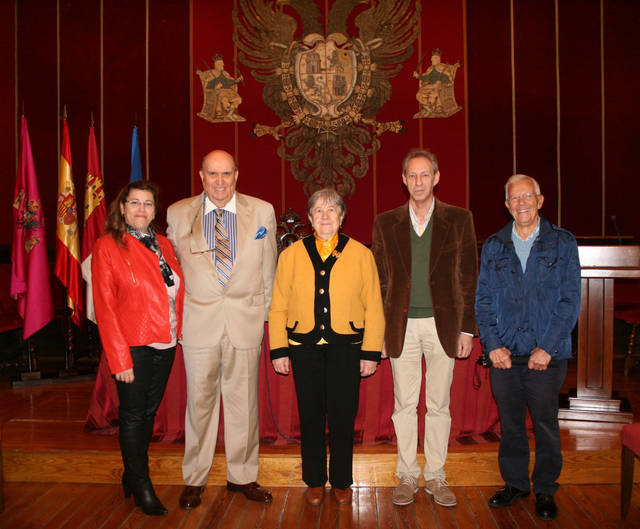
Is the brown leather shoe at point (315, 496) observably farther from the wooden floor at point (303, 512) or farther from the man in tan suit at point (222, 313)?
the man in tan suit at point (222, 313)

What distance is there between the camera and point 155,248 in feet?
7.64

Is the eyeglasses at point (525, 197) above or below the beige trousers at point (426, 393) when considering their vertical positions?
above

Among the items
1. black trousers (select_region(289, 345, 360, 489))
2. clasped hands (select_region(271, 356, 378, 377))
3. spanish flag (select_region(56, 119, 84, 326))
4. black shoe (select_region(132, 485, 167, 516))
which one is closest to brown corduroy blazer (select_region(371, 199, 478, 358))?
clasped hands (select_region(271, 356, 378, 377))

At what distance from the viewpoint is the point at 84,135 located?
20.1 ft

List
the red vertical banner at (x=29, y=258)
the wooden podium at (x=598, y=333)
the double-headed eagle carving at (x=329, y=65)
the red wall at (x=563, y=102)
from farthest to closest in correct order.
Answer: the double-headed eagle carving at (x=329, y=65), the red wall at (x=563, y=102), the red vertical banner at (x=29, y=258), the wooden podium at (x=598, y=333)

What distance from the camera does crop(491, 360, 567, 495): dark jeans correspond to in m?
2.30

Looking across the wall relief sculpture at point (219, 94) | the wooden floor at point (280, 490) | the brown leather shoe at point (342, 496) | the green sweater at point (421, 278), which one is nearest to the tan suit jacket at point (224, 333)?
the wooden floor at point (280, 490)

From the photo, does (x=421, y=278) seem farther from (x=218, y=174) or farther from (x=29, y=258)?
(x=29, y=258)

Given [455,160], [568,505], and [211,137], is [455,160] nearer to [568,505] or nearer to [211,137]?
[211,137]

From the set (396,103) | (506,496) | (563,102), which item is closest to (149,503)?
(506,496)

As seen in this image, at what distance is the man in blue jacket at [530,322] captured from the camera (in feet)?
7.47

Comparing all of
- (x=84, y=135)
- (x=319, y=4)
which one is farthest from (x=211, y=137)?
(x=319, y=4)

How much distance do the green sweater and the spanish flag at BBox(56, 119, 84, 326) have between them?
3.38m

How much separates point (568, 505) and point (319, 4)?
18.8 feet
